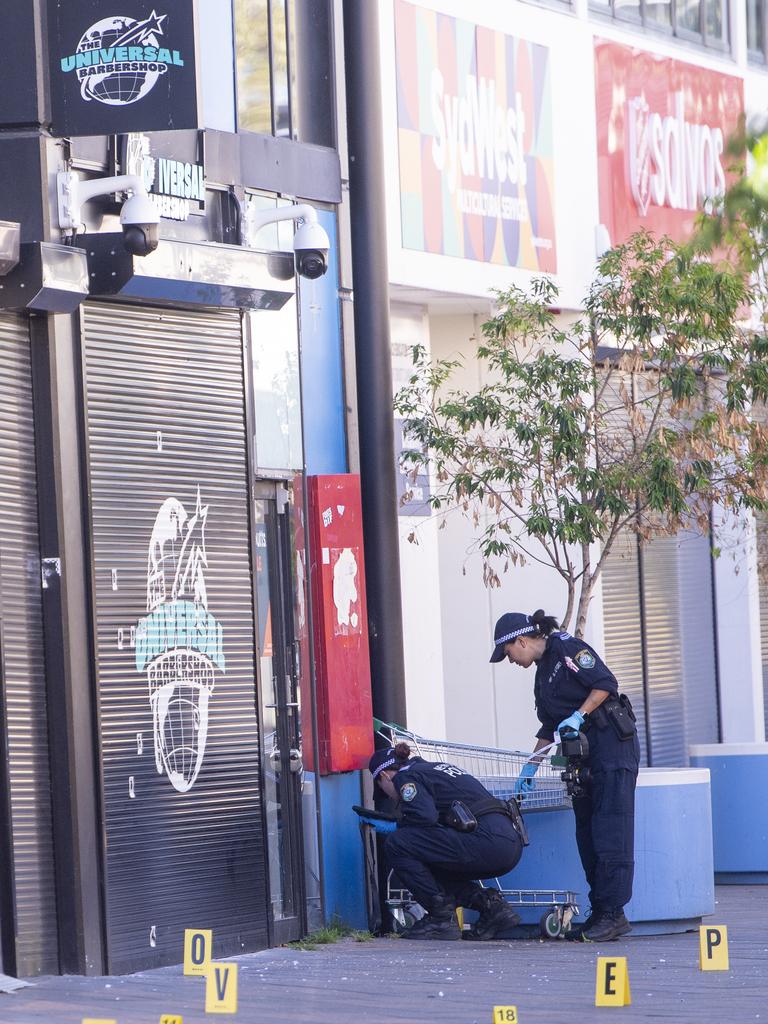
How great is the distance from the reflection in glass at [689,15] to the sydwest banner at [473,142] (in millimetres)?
2730

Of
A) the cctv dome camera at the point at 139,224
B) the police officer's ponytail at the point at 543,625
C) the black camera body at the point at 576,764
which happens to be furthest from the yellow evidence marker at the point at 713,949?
the cctv dome camera at the point at 139,224

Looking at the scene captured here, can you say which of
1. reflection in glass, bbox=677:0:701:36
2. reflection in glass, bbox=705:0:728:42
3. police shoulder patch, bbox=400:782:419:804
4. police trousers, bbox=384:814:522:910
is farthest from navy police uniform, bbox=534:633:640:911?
reflection in glass, bbox=705:0:728:42

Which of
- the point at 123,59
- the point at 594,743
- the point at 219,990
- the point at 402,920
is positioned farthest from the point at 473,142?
the point at 219,990

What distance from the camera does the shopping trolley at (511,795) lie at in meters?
11.6

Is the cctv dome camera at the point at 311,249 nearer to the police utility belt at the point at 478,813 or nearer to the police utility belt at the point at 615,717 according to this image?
the police utility belt at the point at 615,717

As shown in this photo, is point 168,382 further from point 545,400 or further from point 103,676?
point 545,400

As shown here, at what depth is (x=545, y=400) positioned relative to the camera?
12484 mm

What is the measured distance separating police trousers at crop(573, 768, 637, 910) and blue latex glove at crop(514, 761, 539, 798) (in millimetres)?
370

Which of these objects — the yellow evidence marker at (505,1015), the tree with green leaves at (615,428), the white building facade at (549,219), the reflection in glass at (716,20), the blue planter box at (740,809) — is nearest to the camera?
the yellow evidence marker at (505,1015)

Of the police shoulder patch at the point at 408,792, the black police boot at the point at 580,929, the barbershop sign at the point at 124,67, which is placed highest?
the barbershop sign at the point at 124,67

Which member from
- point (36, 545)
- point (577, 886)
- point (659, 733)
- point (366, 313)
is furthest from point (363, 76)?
point (659, 733)

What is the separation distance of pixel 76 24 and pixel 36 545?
106 inches

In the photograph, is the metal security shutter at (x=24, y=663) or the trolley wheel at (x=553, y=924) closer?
the metal security shutter at (x=24, y=663)

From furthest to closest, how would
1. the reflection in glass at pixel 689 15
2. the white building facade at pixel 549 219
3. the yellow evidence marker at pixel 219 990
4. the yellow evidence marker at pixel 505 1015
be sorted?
the reflection in glass at pixel 689 15 < the white building facade at pixel 549 219 < the yellow evidence marker at pixel 219 990 < the yellow evidence marker at pixel 505 1015
